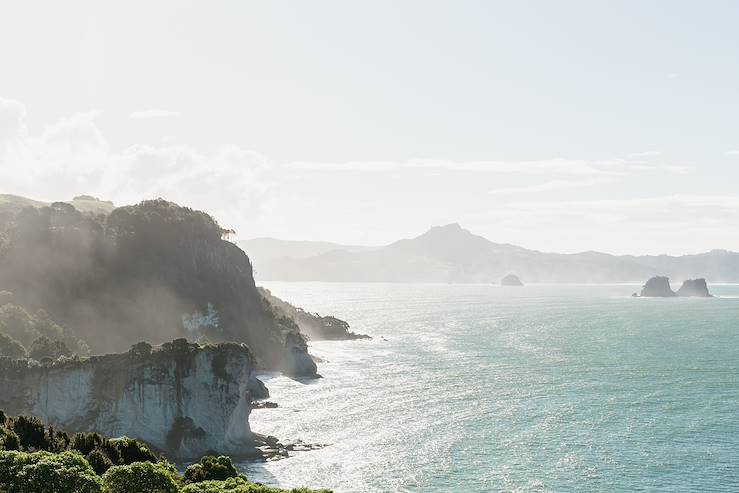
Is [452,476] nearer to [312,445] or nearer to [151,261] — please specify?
[312,445]

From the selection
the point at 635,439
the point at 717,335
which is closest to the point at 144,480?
the point at 635,439

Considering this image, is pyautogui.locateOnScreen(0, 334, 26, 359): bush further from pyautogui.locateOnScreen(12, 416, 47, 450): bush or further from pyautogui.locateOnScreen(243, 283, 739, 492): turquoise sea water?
pyautogui.locateOnScreen(12, 416, 47, 450): bush

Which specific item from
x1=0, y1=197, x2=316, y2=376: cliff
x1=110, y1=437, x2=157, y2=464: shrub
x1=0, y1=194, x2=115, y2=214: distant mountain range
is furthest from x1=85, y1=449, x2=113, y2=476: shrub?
x1=0, y1=194, x2=115, y2=214: distant mountain range

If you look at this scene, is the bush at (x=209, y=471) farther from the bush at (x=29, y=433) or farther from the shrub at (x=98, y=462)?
the bush at (x=29, y=433)

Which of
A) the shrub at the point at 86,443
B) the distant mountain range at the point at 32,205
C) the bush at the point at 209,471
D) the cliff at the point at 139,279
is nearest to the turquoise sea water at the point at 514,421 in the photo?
the bush at the point at 209,471

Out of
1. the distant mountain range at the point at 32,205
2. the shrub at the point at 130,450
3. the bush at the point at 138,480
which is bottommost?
the shrub at the point at 130,450

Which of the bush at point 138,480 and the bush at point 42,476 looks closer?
the bush at point 42,476

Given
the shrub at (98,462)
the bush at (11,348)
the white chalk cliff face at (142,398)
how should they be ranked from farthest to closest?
the bush at (11,348), the white chalk cliff face at (142,398), the shrub at (98,462)

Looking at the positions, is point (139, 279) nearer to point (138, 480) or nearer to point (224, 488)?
point (138, 480)
